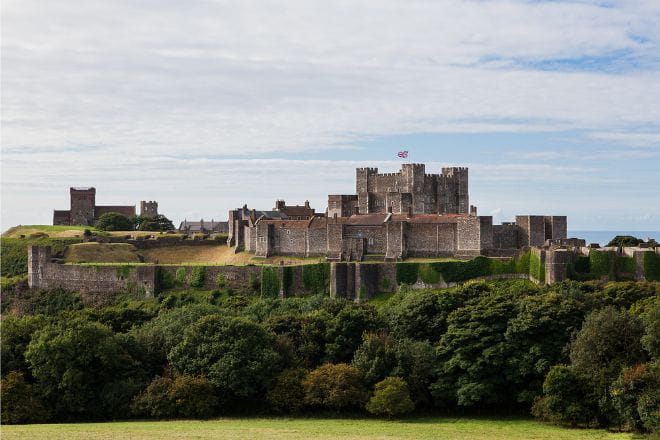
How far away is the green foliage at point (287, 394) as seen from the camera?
38938 mm

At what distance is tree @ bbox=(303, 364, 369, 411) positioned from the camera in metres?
38.6

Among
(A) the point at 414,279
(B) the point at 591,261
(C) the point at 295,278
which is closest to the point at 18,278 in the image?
(C) the point at 295,278

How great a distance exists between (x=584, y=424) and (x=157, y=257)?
44708mm

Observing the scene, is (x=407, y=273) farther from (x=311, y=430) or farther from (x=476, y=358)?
(x=311, y=430)

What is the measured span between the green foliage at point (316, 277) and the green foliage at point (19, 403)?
24578mm

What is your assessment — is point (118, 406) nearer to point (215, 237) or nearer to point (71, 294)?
point (71, 294)

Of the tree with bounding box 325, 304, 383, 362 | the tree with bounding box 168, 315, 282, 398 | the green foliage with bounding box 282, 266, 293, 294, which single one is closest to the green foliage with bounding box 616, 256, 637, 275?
the tree with bounding box 325, 304, 383, 362

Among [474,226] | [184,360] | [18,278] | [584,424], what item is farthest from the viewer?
[18,278]

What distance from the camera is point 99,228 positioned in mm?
91375

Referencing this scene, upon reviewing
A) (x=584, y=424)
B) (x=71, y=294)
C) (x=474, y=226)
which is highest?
(x=474, y=226)

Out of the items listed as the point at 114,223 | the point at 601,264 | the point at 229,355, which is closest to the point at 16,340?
the point at 229,355

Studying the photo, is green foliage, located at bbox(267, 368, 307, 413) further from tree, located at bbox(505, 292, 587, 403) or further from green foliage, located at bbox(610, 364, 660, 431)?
green foliage, located at bbox(610, 364, 660, 431)

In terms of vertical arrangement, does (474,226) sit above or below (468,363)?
above

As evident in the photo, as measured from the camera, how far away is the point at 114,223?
3622 inches
